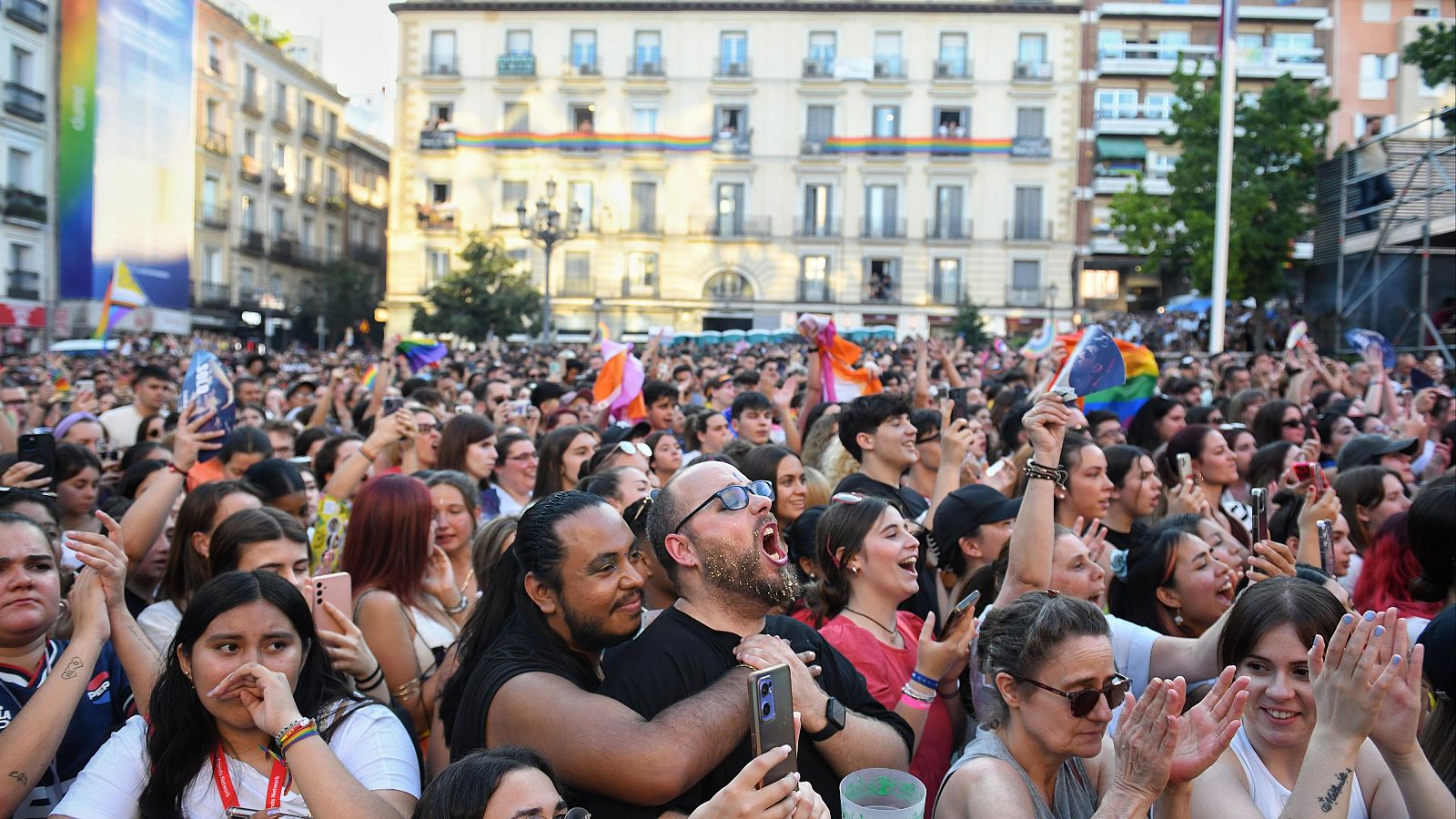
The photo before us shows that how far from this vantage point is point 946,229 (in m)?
41.2

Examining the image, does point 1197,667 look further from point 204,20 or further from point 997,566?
point 204,20

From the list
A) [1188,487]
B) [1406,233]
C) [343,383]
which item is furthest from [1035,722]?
[1406,233]

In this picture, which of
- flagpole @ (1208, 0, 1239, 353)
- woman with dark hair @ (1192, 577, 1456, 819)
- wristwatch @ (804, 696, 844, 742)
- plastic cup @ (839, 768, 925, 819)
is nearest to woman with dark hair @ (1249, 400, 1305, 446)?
woman with dark hair @ (1192, 577, 1456, 819)

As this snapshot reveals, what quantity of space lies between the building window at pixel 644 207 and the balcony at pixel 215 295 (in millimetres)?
14581

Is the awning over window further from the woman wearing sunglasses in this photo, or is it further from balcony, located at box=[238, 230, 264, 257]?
the woman wearing sunglasses

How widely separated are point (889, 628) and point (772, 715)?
1699 millimetres

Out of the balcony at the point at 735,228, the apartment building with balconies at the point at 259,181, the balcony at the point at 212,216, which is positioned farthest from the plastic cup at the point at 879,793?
the balcony at the point at 212,216

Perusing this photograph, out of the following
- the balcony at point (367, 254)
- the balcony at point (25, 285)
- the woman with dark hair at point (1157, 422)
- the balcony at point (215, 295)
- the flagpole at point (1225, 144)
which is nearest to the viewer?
the woman with dark hair at point (1157, 422)

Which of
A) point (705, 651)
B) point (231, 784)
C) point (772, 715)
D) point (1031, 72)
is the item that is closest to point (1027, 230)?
point (1031, 72)

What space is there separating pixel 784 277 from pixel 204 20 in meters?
21.6

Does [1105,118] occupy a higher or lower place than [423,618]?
higher

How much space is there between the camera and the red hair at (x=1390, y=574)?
3.93 meters

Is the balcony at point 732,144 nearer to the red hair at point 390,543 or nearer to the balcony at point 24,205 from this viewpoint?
the balcony at point 24,205

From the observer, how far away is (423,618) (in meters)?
3.84
